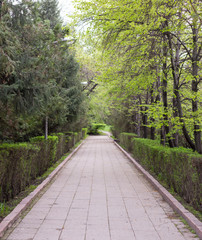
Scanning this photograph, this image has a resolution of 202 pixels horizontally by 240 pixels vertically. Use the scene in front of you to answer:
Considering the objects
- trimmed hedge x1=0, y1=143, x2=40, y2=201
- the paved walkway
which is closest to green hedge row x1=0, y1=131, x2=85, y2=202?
trimmed hedge x1=0, y1=143, x2=40, y2=201

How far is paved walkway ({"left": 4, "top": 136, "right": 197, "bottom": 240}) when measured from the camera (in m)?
4.28

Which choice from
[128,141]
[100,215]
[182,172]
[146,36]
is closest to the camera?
[100,215]

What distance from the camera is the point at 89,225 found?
4680 mm

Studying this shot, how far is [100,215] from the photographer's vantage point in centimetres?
527

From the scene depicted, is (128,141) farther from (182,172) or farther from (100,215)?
(100,215)

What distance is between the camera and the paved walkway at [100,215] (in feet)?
14.0

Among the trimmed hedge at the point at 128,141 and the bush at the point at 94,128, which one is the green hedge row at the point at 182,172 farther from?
the bush at the point at 94,128

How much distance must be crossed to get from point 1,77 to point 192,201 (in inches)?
212

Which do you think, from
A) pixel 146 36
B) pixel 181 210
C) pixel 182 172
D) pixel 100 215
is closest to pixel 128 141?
pixel 146 36

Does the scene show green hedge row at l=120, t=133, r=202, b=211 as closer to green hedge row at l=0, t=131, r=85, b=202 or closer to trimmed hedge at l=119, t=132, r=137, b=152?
green hedge row at l=0, t=131, r=85, b=202

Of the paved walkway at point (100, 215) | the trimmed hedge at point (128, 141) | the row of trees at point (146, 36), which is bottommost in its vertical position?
the paved walkway at point (100, 215)

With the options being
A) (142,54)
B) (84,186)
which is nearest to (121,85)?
(142,54)

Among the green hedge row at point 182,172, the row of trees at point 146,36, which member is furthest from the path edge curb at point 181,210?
the row of trees at point 146,36

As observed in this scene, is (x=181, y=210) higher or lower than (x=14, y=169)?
lower
